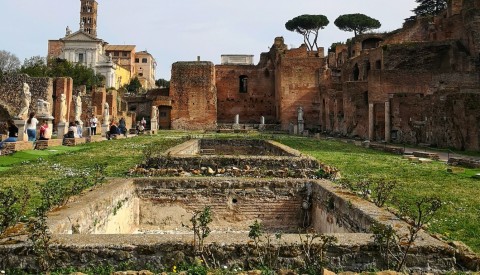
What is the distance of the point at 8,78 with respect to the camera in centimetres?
3512

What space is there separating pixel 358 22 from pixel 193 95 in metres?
29.3

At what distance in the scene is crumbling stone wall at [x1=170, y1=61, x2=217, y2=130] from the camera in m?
42.9

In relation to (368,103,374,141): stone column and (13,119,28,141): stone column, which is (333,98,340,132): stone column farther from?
(13,119,28,141): stone column

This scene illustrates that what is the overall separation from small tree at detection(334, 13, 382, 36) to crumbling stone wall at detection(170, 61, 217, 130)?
26.5 m

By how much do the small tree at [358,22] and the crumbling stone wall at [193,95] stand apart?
1045 inches

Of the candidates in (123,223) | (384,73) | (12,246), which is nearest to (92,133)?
(384,73)

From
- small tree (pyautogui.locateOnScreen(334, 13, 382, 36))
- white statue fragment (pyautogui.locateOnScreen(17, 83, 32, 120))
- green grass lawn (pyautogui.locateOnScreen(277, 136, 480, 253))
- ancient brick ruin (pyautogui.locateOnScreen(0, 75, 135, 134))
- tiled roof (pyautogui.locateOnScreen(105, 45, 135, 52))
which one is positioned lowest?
green grass lawn (pyautogui.locateOnScreen(277, 136, 480, 253))

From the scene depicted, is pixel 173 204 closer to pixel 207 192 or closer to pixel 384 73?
pixel 207 192

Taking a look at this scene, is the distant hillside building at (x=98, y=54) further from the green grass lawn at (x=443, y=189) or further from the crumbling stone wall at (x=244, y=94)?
the green grass lawn at (x=443, y=189)

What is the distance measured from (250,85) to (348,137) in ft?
63.6

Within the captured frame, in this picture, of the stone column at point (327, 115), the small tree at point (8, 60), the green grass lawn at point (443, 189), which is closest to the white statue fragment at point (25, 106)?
the green grass lawn at point (443, 189)

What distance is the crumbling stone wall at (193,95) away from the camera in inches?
1690

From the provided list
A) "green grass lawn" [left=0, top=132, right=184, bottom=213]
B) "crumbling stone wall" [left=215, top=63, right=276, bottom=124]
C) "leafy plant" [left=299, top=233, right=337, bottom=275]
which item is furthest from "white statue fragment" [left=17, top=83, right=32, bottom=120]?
"crumbling stone wall" [left=215, top=63, right=276, bottom=124]

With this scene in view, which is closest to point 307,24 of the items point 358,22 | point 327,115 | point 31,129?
point 358,22
